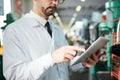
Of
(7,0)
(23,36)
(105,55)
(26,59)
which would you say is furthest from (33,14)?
(105,55)

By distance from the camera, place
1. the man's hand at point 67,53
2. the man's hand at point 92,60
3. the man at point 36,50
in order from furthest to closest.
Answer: the man's hand at point 92,60 < the man at point 36,50 < the man's hand at point 67,53

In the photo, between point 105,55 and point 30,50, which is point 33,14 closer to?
point 30,50

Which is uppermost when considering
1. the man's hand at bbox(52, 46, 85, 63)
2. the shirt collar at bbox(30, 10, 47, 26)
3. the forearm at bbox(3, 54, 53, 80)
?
the shirt collar at bbox(30, 10, 47, 26)

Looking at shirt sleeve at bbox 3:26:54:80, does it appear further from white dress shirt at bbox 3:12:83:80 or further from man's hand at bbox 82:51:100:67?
man's hand at bbox 82:51:100:67

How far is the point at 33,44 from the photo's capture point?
239cm

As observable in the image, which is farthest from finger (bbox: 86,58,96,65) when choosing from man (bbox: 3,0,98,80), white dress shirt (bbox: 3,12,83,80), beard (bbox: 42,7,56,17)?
beard (bbox: 42,7,56,17)

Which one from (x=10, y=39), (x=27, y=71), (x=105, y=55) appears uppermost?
(x=10, y=39)

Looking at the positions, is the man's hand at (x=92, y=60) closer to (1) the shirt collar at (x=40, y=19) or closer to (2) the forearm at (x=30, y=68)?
(2) the forearm at (x=30, y=68)

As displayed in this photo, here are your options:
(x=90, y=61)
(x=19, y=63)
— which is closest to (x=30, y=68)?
(x=19, y=63)

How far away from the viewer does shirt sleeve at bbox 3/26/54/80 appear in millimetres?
2135

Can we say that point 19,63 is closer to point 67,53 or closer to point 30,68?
point 30,68

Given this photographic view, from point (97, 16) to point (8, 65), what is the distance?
22.2 ft

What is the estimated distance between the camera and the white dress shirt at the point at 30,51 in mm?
2148

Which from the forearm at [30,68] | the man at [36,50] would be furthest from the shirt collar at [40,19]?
the forearm at [30,68]
